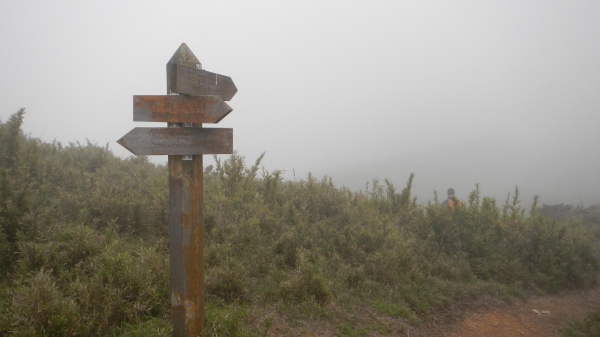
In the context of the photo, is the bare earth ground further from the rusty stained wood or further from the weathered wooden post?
the weathered wooden post

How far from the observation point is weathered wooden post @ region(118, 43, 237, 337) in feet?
11.0

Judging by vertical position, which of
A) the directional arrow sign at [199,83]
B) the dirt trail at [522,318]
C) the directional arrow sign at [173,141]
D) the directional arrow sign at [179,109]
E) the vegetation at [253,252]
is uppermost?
the directional arrow sign at [199,83]

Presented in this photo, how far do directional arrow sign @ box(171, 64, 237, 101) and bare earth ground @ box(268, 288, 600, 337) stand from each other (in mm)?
2925

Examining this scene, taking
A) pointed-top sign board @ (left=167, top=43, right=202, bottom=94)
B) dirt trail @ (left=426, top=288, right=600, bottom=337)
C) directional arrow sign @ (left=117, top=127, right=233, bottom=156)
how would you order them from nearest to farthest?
directional arrow sign @ (left=117, top=127, right=233, bottom=156)
pointed-top sign board @ (left=167, top=43, right=202, bottom=94)
dirt trail @ (left=426, top=288, right=600, bottom=337)

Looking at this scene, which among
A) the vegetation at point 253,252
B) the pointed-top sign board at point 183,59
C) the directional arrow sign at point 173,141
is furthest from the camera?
the vegetation at point 253,252

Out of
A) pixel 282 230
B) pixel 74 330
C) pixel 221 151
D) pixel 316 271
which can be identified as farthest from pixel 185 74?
pixel 282 230

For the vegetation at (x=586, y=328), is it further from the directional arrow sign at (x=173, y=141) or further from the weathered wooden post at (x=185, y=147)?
the directional arrow sign at (x=173, y=141)

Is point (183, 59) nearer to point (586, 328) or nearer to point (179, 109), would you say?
point (179, 109)

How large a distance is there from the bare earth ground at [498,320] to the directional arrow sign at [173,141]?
2473mm

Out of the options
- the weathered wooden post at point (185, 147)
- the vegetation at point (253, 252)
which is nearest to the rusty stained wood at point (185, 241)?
the weathered wooden post at point (185, 147)

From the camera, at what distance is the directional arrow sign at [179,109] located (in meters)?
3.35

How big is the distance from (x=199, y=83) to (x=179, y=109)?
330 mm

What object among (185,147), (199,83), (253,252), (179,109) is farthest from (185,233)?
(253,252)

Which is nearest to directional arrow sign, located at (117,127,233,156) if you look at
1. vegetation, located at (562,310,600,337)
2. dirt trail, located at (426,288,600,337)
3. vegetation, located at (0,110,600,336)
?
vegetation, located at (0,110,600,336)
